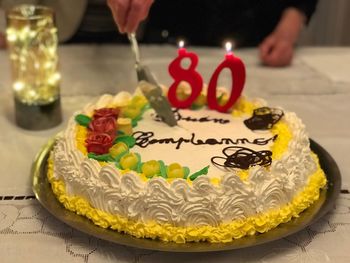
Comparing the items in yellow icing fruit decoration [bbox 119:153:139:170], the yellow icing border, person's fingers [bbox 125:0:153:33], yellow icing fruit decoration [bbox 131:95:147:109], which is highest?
person's fingers [bbox 125:0:153:33]

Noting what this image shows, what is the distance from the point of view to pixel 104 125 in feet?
3.69

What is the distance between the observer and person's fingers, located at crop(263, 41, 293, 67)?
183 cm

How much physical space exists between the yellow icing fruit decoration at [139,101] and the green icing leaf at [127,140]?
6.5 inches

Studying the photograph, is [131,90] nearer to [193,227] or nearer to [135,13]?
[135,13]

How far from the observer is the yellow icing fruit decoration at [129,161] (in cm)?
99

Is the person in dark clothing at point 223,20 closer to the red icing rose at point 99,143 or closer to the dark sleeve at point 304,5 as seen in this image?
the dark sleeve at point 304,5

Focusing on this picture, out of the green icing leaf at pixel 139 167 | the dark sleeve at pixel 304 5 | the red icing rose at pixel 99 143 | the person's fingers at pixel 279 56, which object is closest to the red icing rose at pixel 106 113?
the red icing rose at pixel 99 143

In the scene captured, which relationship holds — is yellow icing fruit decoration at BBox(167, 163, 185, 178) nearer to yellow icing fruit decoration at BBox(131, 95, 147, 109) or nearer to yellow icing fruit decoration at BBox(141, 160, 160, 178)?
yellow icing fruit decoration at BBox(141, 160, 160, 178)

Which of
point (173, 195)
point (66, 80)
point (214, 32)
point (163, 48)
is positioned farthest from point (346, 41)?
point (173, 195)

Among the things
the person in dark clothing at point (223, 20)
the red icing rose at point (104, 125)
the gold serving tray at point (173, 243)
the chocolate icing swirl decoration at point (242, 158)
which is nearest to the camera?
the gold serving tray at point (173, 243)

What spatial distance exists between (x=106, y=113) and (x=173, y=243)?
370 millimetres

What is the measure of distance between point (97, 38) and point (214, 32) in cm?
40

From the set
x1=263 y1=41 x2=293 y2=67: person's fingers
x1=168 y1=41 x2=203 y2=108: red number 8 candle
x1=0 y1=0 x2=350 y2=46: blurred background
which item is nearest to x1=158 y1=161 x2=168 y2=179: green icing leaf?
x1=168 y1=41 x2=203 y2=108: red number 8 candle

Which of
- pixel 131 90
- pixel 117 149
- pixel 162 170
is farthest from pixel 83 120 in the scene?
pixel 131 90
